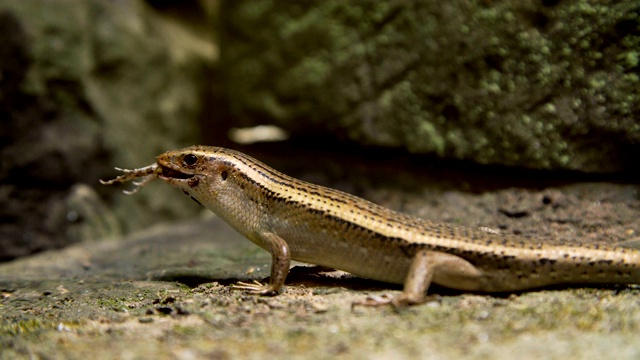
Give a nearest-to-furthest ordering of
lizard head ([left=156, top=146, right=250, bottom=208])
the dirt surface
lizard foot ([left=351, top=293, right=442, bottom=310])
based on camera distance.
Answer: the dirt surface
lizard foot ([left=351, top=293, right=442, bottom=310])
lizard head ([left=156, top=146, right=250, bottom=208])

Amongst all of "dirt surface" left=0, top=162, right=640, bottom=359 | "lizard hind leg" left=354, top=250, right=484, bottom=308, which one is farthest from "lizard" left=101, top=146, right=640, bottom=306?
"dirt surface" left=0, top=162, right=640, bottom=359

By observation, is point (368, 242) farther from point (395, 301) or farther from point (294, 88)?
point (294, 88)

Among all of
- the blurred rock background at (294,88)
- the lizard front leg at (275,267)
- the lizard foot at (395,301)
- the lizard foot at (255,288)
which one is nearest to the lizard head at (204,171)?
the lizard front leg at (275,267)

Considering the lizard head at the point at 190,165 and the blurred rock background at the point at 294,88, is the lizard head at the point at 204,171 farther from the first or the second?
the blurred rock background at the point at 294,88

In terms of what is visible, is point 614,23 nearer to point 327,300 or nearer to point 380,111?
point 380,111

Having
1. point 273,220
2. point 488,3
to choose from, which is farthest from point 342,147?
point 273,220

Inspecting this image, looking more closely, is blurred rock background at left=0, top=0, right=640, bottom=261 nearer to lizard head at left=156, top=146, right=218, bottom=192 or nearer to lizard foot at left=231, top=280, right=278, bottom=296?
lizard head at left=156, top=146, right=218, bottom=192
